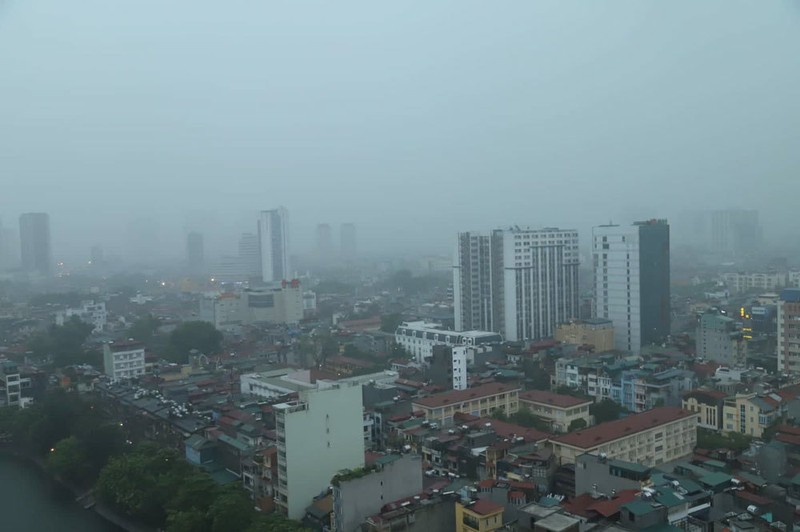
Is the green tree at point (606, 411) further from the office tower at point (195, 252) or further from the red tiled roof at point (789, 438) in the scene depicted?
the office tower at point (195, 252)

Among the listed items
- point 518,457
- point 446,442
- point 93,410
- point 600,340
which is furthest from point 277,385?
point 600,340

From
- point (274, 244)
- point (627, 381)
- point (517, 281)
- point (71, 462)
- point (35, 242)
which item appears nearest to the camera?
point (71, 462)

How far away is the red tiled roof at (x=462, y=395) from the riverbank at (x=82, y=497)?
96.2 inches

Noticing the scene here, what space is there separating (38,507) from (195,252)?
63.9 feet

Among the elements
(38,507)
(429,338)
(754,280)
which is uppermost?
(754,280)

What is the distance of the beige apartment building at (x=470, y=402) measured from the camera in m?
6.11

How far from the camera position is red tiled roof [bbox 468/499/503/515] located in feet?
11.9

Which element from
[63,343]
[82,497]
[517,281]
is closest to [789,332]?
[517,281]

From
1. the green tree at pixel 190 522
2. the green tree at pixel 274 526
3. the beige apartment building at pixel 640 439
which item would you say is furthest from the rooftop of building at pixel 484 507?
the green tree at pixel 190 522

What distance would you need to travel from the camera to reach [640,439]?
5031mm

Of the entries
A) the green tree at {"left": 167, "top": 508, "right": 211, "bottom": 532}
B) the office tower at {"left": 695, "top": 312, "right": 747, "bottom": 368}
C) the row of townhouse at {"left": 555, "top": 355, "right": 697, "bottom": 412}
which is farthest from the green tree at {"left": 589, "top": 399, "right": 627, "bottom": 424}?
the green tree at {"left": 167, "top": 508, "right": 211, "bottom": 532}

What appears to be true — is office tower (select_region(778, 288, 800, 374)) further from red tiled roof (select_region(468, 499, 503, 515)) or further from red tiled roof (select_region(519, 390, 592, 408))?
red tiled roof (select_region(468, 499, 503, 515))

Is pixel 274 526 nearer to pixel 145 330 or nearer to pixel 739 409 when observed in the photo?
pixel 739 409

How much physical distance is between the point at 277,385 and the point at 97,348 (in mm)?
4621
